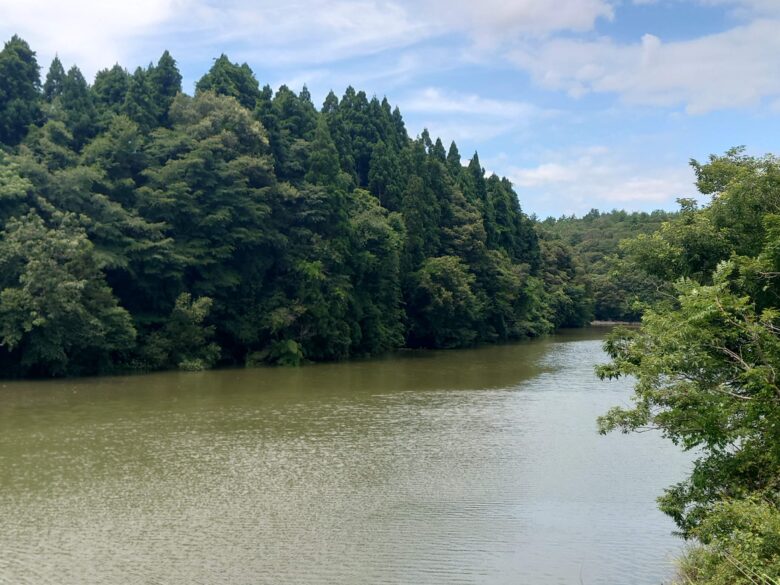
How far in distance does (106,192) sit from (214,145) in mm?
5191

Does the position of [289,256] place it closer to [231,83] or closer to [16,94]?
[231,83]

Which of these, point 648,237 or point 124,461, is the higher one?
point 648,237

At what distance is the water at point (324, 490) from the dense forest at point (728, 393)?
196 centimetres

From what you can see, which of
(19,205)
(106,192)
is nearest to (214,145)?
(106,192)

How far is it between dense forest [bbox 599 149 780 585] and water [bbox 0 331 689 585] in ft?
6.44

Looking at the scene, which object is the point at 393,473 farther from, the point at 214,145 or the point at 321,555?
the point at 214,145

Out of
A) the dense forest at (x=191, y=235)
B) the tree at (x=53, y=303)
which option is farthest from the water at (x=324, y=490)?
the dense forest at (x=191, y=235)

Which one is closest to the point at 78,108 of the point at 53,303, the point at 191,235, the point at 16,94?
the point at 16,94

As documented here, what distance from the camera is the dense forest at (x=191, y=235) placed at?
89.9 ft

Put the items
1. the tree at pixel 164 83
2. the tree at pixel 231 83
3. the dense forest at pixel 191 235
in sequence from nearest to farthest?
the dense forest at pixel 191 235 → the tree at pixel 164 83 → the tree at pixel 231 83

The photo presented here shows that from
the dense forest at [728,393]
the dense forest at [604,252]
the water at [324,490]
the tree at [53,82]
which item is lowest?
the water at [324,490]

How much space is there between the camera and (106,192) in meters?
31.6

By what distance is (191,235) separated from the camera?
33.5m

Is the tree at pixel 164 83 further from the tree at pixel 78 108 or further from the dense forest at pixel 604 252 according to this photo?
the dense forest at pixel 604 252
